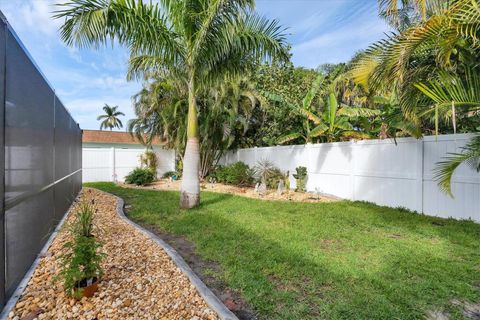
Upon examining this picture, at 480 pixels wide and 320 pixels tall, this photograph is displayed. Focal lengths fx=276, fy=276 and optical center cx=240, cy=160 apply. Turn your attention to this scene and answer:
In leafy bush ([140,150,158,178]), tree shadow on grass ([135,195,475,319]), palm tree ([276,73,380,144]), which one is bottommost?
tree shadow on grass ([135,195,475,319])

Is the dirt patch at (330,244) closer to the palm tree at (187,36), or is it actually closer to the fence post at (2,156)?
the palm tree at (187,36)

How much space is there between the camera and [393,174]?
7.76 metres

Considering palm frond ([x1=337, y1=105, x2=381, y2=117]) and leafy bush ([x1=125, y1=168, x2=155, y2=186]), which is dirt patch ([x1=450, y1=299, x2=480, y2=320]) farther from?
leafy bush ([x1=125, y1=168, x2=155, y2=186])

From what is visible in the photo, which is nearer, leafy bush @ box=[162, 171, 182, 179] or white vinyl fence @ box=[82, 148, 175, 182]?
white vinyl fence @ box=[82, 148, 175, 182]

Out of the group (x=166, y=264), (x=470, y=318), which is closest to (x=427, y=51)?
(x=470, y=318)

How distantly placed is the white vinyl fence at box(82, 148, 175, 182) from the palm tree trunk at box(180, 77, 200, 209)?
9.75 m

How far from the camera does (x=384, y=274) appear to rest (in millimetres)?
3658

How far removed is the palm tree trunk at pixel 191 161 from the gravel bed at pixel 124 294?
343 centimetres

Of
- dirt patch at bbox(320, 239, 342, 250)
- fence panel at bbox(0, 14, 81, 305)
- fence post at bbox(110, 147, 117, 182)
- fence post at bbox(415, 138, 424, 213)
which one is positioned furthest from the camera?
fence post at bbox(110, 147, 117, 182)

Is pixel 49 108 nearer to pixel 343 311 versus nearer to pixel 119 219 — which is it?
pixel 119 219

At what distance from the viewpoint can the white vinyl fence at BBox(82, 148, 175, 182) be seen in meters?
15.4

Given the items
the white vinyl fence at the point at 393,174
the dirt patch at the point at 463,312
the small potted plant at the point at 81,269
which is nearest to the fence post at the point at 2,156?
the small potted plant at the point at 81,269

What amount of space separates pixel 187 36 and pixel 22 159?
206 inches

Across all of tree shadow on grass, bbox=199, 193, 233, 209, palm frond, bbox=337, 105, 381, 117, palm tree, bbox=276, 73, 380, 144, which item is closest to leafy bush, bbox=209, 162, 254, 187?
tree shadow on grass, bbox=199, 193, 233, 209
